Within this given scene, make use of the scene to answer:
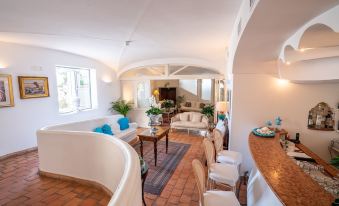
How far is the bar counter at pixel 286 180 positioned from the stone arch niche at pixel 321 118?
134cm

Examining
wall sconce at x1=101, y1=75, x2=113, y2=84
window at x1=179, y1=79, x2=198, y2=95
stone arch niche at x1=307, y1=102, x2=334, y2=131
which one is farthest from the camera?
window at x1=179, y1=79, x2=198, y2=95

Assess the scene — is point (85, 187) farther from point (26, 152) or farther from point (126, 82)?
point (126, 82)

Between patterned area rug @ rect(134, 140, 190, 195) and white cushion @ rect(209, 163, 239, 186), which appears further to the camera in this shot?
patterned area rug @ rect(134, 140, 190, 195)

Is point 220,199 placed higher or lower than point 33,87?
lower

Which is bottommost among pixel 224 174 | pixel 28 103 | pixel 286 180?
pixel 224 174

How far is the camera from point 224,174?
2.20 m

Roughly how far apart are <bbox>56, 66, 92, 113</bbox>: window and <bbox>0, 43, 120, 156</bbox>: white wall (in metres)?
0.31

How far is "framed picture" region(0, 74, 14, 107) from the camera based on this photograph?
155 inches

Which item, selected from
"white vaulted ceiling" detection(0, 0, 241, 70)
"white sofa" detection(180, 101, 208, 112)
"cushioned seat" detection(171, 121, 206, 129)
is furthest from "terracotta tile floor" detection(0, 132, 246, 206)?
"white sofa" detection(180, 101, 208, 112)

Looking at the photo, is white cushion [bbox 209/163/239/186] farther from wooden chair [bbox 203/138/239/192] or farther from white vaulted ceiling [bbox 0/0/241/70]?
white vaulted ceiling [bbox 0/0/241/70]

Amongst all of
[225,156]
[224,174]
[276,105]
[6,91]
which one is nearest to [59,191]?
[224,174]

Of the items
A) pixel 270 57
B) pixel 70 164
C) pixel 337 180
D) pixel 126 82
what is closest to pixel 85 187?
pixel 70 164

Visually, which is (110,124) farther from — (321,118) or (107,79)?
(321,118)

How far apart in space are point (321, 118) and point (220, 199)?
2.70 meters
